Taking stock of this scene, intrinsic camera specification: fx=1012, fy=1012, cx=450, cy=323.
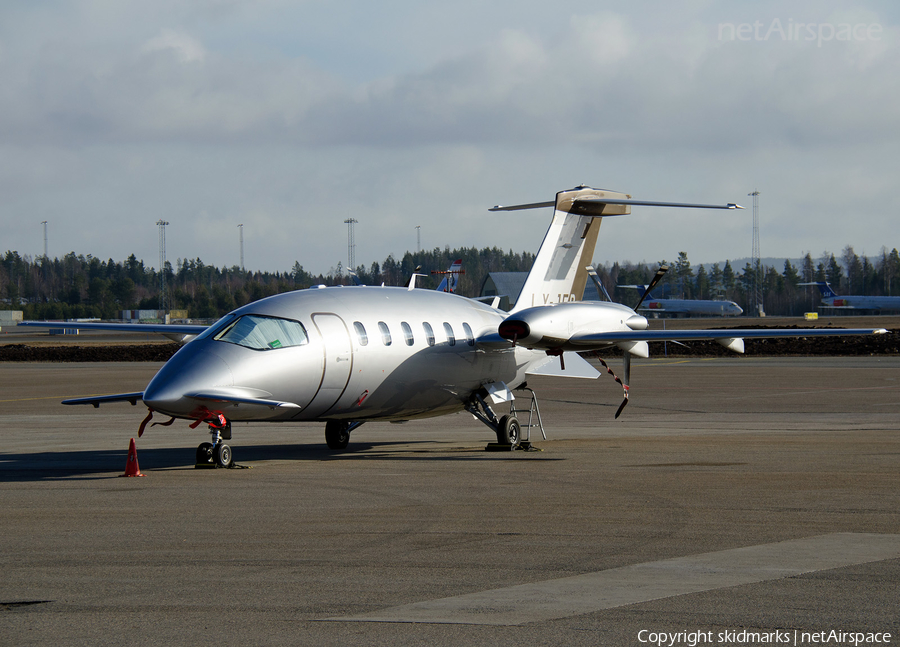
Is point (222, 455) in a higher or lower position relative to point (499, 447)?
higher

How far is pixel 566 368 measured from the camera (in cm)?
2519

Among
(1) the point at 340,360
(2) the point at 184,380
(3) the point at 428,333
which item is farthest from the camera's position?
(3) the point at 428,333

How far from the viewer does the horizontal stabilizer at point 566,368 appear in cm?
2480

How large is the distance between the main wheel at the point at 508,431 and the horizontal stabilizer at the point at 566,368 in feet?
8.90

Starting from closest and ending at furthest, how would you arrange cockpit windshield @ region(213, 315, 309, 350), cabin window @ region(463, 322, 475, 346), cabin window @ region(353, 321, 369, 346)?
cockpit windshield @ region(213, 315, 309, 350) < cabin window @ region(353, 321, 369, 346) < cabin window @ region(463, 322, 475, 346)

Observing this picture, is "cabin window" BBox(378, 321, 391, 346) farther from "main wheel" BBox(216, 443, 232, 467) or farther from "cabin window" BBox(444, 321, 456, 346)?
"main wheel" BBox(216, 443, 232, 467)

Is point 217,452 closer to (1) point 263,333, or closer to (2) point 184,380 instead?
(2) point 184,380

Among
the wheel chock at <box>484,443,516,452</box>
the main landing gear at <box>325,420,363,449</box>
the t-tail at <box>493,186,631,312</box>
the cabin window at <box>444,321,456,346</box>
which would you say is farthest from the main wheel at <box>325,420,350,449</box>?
the t-tail at <box>493,186,631,312</box>

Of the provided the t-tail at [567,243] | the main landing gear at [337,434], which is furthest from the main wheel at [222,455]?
the t-tail at [567,243]

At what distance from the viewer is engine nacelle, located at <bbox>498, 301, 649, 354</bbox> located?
68.3ft

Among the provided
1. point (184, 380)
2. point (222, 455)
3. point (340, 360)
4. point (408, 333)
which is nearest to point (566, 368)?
point (408, 333)

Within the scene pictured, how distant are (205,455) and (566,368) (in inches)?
403

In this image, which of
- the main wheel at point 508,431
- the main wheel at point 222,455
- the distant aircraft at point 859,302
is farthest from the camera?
the distant aircraft at point 859,302

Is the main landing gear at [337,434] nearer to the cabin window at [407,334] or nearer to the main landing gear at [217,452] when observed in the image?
the cabin window at [407,334]
